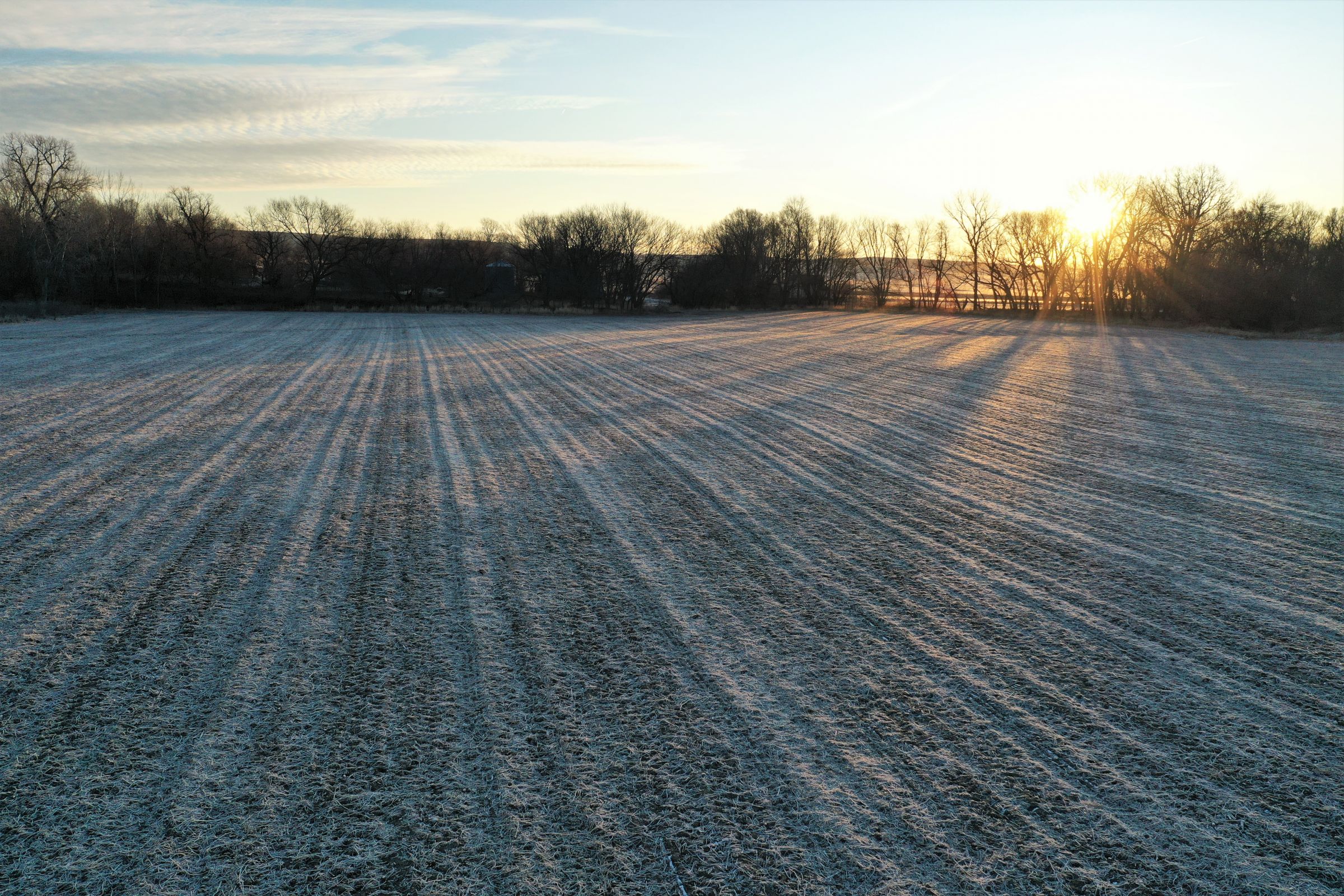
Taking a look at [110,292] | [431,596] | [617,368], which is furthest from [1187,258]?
[110,292]

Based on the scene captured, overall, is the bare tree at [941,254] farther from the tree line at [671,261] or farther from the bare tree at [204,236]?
the bare tree at [204,236]

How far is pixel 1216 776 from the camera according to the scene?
3553 millimetres

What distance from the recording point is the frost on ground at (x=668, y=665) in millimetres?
3098

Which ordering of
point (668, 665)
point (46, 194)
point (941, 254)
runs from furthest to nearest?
point (941, 254), point (46, 194), point (668, 665)

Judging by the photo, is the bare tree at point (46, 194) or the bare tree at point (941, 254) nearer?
the bare tree at point (46, 194)

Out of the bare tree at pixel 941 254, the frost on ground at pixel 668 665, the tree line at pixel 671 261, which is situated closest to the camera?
the frost on ground at pixel 668 665

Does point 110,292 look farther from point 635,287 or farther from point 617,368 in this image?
point 617,368

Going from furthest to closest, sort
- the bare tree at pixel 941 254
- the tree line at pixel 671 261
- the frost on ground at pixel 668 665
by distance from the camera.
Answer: the bare tree at pixel 941 254, the tree line at pixel 671 261, the frost on ground at pixel 668 665

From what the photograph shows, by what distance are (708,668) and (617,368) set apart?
1675 cm

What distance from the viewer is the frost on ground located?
3098mm

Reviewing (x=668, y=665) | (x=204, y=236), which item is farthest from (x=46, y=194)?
(x=668, y=665)

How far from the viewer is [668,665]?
457 centimetres

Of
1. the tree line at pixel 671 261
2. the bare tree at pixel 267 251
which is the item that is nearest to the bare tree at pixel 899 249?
the tree line at pixel 671 261

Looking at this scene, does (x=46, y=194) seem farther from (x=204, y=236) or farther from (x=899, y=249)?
(x=899, y=249)
